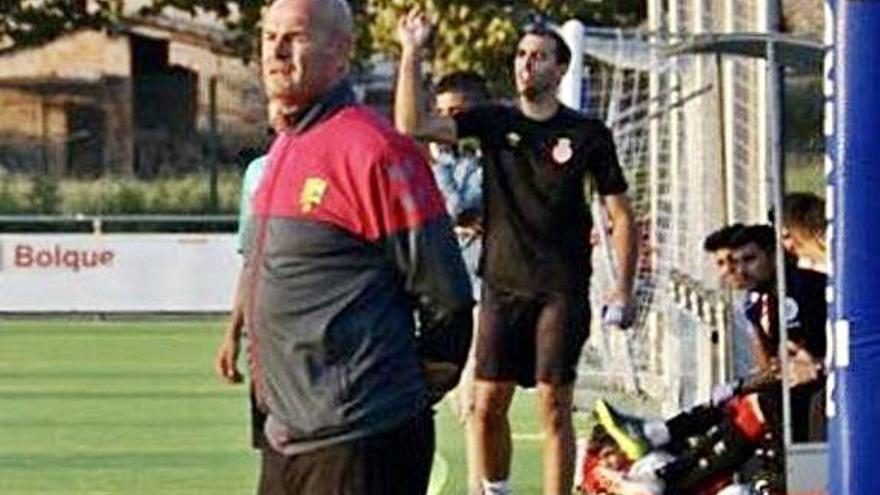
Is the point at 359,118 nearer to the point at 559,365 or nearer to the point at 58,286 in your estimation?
the point at 559,365

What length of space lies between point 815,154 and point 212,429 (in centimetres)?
588

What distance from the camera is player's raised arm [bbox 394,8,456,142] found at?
11000 mm

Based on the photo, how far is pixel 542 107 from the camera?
45.1 ft

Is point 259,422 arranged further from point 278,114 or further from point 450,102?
point 450,102

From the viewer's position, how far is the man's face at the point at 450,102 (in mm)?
14188

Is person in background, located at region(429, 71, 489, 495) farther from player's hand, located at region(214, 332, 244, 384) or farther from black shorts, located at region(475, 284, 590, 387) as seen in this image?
player's hand, located at region(214, 332, 244, 384)

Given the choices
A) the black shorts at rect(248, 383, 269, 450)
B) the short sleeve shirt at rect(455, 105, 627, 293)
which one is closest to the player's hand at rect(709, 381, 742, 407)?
the short sleeve shirt at rect(455, 105, 627, 293)

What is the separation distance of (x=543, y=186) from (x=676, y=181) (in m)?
7.55

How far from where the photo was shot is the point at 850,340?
28.3 feet

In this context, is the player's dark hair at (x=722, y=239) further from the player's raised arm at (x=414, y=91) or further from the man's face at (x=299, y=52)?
the man's face at (x=299, y=52)

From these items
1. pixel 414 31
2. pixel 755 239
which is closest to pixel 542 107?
pixel 755 239

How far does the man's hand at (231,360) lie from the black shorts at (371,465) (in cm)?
126

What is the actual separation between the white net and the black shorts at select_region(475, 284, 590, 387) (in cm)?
303

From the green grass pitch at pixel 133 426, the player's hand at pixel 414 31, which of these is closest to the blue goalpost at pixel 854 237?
the player's hand at pixel 414 31
